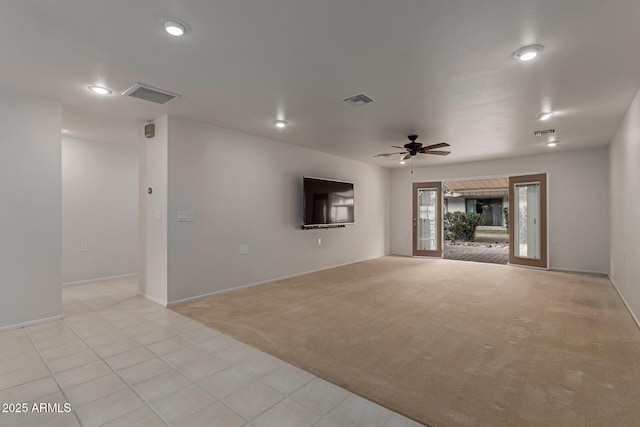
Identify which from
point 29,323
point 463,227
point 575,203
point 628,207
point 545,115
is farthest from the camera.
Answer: point 463,227

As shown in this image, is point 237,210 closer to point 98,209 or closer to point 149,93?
point 149,93

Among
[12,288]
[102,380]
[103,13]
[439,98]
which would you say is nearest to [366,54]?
[439,98]

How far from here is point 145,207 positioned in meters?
4.41

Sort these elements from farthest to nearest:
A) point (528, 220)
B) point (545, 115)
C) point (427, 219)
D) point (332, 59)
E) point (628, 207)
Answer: point (427, 219), point (528, 220), point (545, 115), point (628, 207), point (332, 59)

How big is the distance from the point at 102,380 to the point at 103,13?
2532mm

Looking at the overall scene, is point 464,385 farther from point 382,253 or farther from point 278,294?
point 382,253

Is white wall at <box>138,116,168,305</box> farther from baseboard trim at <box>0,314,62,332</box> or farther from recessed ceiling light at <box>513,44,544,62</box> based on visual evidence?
recessed ceiling light at <box>513,44,544,62</box>

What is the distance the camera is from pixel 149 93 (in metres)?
3.22

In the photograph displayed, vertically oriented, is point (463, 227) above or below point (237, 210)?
below

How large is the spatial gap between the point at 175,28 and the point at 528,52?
2.66m

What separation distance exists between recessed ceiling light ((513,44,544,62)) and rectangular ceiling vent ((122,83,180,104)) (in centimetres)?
329

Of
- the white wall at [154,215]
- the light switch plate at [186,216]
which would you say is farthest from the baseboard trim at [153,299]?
the light switch plate at [186,216]

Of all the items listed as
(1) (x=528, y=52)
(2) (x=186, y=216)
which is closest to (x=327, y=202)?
(2) (x=186, y=216)

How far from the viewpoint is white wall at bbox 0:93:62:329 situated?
10.4 ft
